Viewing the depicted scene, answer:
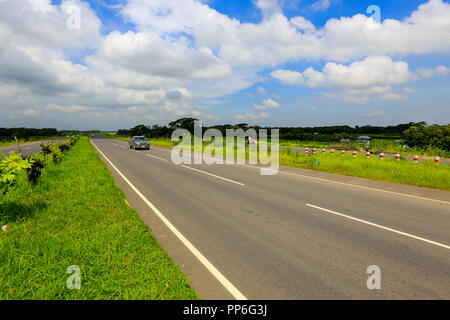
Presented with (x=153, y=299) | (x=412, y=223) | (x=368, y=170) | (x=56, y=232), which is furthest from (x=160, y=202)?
(x=368, y=170)

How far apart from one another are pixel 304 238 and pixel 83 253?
4.18m

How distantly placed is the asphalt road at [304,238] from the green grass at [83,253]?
0.43 meters

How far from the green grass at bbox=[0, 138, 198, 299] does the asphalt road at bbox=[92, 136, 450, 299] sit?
1.40ft

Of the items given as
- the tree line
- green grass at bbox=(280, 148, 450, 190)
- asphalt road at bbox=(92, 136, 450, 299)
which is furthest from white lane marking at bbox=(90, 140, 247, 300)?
the tree line

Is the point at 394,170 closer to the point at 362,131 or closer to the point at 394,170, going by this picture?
the point at 394,170

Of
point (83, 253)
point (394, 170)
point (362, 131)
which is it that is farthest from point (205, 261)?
point (362, 131)

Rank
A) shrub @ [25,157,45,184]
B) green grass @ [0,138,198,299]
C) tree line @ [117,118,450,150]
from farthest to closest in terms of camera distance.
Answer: tree line @ [117,118,450,150]
shrub @ [25,157,45,184]
green grass @ [0,138,198,299]

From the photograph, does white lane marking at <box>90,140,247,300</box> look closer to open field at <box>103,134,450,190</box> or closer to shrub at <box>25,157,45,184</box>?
shrub at <box>25,157,45,184</box>

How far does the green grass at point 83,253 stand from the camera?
2932 millimetres

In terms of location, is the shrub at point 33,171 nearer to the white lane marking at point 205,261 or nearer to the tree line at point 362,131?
the white lane marking at point 205,261

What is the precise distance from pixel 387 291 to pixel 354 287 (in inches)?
16.5

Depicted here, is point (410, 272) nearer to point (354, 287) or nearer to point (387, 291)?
point (387, 291)

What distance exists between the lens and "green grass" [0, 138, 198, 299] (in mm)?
2932
